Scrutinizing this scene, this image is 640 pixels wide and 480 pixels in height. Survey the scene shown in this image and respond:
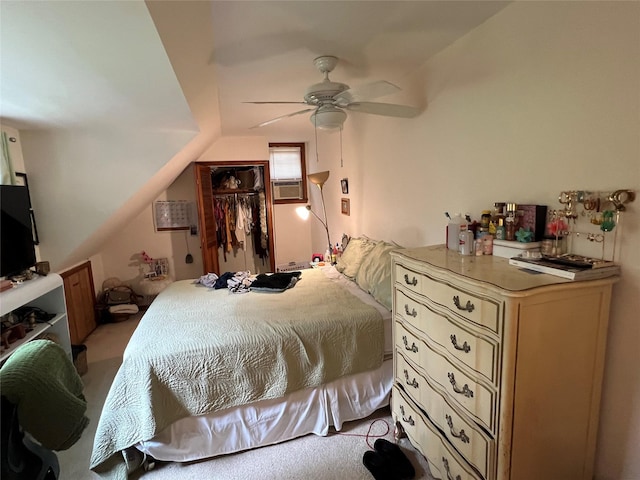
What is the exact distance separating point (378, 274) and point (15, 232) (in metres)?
2.66

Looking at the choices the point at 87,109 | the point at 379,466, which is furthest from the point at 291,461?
the point at 87,109

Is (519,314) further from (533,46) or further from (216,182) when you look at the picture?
(216,182)

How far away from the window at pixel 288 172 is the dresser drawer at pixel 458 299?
3.62 metres

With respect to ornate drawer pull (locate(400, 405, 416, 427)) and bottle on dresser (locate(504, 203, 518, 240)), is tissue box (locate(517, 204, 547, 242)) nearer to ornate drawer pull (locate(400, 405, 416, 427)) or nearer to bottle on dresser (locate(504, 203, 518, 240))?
bottle on dresser (locate(504, 203, 518, 240))

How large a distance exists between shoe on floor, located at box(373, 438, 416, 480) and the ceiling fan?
6.62 feet

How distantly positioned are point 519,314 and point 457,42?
1.68 m

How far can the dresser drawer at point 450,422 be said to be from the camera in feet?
4.17

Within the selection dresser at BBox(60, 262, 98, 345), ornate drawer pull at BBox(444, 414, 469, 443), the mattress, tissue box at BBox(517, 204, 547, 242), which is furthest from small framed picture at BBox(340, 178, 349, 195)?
dresser at BBox(60, 262, 98, 345)

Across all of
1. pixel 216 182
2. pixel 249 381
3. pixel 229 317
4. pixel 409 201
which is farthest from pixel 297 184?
pixel 249 381

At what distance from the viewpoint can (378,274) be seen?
250cm

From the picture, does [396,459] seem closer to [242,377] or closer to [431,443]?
[431,443]

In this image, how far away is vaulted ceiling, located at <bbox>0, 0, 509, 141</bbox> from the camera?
50.9 inches

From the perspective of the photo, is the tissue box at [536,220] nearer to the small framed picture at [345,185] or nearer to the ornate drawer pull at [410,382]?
the ornate drawer pull at [410,382]

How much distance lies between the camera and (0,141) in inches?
89.0
